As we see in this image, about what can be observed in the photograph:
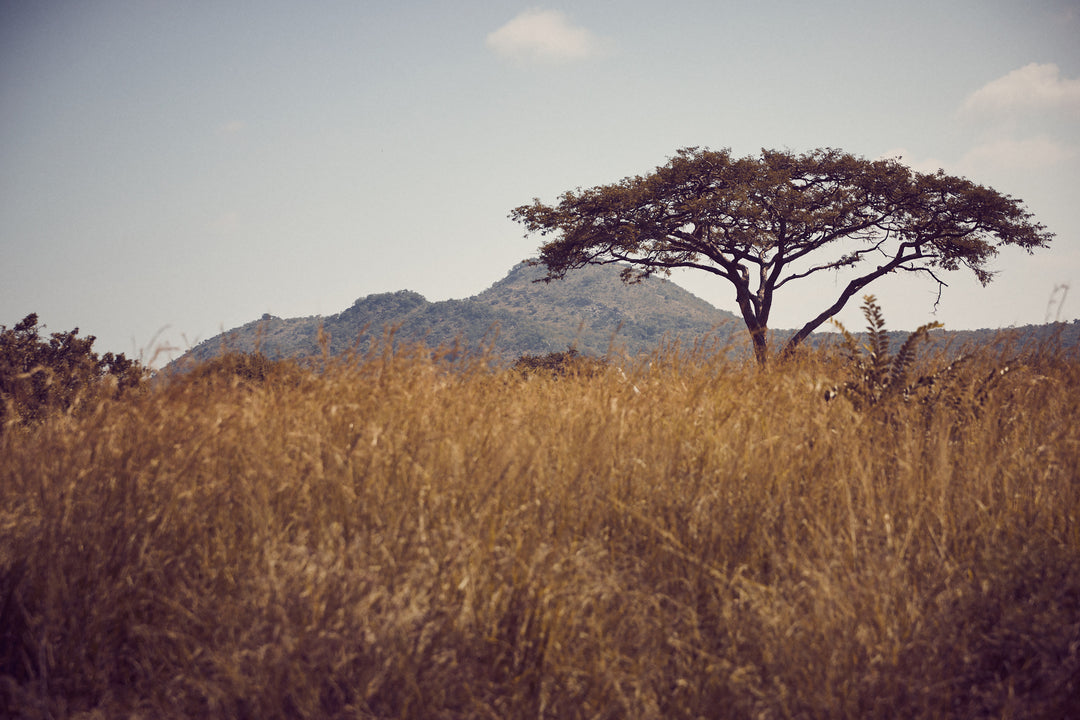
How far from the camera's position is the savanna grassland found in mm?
1851

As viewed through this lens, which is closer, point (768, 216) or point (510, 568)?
point (510, 568)

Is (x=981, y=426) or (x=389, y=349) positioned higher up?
(x=389, y=349)

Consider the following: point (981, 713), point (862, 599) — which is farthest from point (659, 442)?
point (981, 713)

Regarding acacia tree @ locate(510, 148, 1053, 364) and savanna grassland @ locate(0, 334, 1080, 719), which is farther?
acacia tree @ locate(510, 148, 1053, 364)

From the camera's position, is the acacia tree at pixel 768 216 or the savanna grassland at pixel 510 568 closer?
the savanna grassland at pixel 510 568

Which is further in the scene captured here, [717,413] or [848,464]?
[717,413]

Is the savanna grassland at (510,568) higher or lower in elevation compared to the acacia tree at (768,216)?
lower

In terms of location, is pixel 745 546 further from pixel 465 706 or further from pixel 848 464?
pixel 465 706

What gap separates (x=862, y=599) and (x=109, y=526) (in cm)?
262

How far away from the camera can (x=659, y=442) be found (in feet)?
10.0

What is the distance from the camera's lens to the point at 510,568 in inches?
82.4

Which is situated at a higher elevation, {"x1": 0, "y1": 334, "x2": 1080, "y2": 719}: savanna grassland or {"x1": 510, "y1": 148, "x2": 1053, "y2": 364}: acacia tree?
{"x1": 510, "y1": 148, "x2": 1053, "y2": 364}: acacia tree

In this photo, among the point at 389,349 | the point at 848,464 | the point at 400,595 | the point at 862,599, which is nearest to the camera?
the point at 400,595

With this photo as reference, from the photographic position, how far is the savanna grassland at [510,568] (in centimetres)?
185
